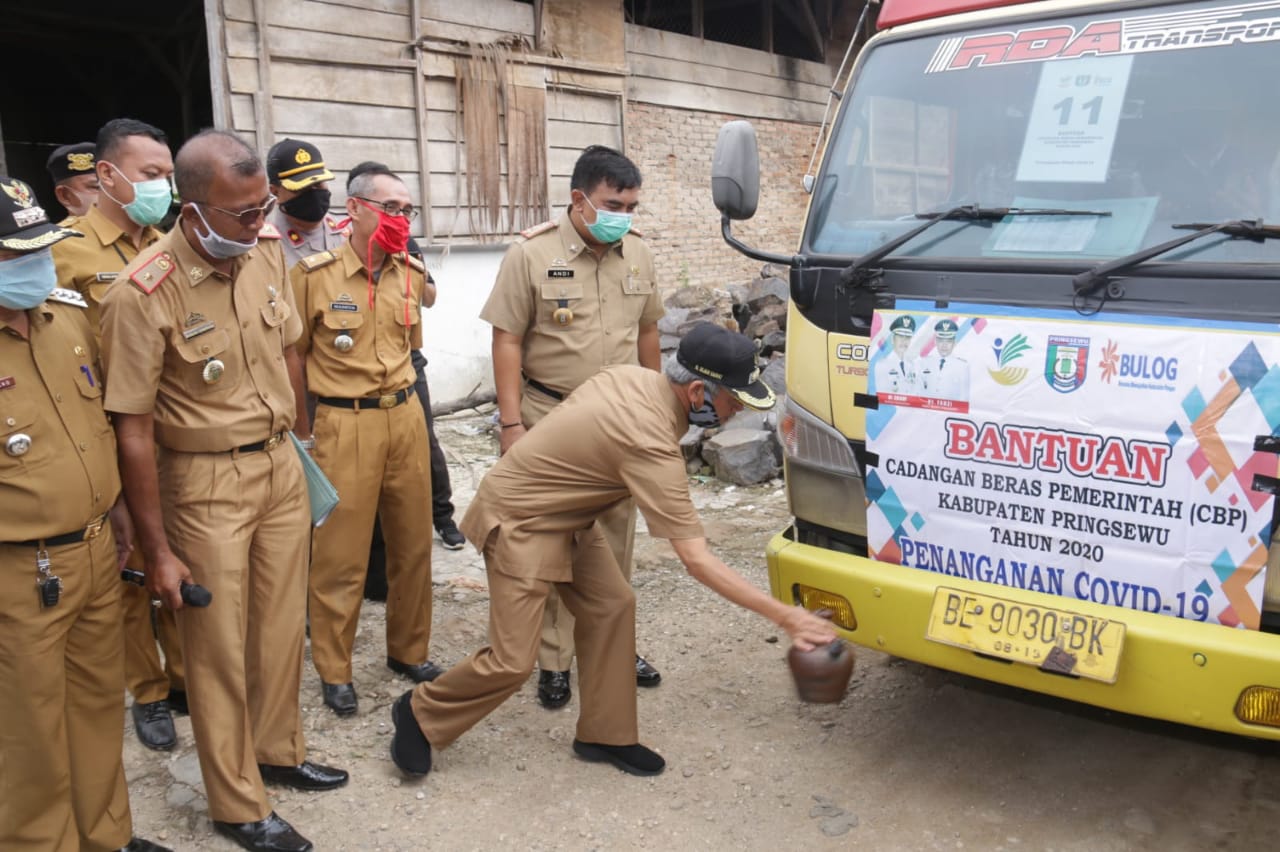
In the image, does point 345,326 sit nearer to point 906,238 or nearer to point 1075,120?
point 906,238

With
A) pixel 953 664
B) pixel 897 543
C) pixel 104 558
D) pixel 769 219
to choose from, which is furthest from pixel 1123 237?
pixel 769 219

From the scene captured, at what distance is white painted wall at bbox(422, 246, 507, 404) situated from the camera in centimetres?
820

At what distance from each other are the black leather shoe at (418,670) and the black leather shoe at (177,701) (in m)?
0.75

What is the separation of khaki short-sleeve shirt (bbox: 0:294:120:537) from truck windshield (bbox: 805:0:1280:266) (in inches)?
87.0

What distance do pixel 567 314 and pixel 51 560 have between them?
2000 mm

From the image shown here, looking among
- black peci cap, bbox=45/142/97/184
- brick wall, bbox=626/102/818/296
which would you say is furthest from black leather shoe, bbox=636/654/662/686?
brick wall, bbox=626/102/818/296

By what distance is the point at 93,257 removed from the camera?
3516 mm

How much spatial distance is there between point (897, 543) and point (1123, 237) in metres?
1.07

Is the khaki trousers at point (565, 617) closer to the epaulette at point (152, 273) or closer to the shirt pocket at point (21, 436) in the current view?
the epaulette at point (152, 273)

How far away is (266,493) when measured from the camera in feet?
9.80

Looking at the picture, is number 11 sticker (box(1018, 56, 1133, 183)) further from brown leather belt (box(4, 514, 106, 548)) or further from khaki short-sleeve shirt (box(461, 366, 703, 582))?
brown leather belt (box(4, 514, 106, 548))

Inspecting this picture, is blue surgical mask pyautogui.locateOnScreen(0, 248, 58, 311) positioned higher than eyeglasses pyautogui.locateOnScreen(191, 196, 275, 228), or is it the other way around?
eyeglasses pyautogui.locateOnScreen(191, 196, 275, 228)

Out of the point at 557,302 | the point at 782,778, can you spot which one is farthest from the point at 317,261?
the point at 782,778

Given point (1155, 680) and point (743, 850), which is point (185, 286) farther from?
point (1155, 680)
